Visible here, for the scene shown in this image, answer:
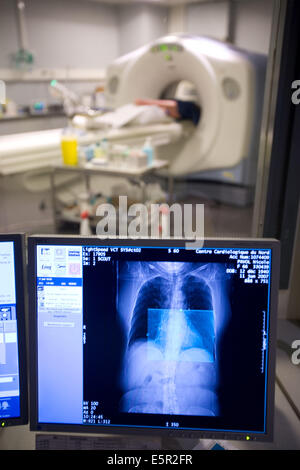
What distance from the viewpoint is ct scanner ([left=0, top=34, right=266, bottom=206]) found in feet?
10.7

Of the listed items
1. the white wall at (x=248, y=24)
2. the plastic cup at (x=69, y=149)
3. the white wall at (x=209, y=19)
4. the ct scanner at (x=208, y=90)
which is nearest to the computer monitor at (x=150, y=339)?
the plastic cup at (x=69, y=149)

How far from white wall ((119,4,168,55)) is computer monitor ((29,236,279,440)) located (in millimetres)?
4850

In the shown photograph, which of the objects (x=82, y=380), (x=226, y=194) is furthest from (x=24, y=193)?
(x=82, y=380)

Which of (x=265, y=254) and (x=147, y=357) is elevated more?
(x=265, y=254)

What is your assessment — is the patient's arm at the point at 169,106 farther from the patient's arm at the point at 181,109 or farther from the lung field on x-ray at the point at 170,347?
the lung field on x-ray at the point at 170,347

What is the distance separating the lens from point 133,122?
3215mm

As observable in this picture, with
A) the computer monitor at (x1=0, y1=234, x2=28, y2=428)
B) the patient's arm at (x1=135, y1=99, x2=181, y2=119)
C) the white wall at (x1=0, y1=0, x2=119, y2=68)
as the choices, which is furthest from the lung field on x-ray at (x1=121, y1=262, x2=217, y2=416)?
the white wall at (x1=0, y1=0, x2=119, y2=68)

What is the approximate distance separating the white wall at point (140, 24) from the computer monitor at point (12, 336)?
15.9ft

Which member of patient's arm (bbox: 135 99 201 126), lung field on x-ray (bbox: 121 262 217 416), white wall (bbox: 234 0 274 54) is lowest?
lung field on x-ray (bbox: 121 262 217 416)

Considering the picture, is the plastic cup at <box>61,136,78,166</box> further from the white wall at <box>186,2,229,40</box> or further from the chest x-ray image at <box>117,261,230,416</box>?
the chest x-ray image at <box>117,261,230,416</box>

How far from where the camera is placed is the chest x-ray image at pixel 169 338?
2.49ft

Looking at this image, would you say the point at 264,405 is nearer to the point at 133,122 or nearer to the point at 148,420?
the point at 148,420

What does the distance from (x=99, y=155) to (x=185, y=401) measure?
2.40 meters

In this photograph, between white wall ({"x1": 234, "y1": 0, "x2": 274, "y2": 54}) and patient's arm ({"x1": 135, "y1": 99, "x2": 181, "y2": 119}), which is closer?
patient's arm ({"x1": 135, "y1": 99, "x2": 181, "y2": 119})
